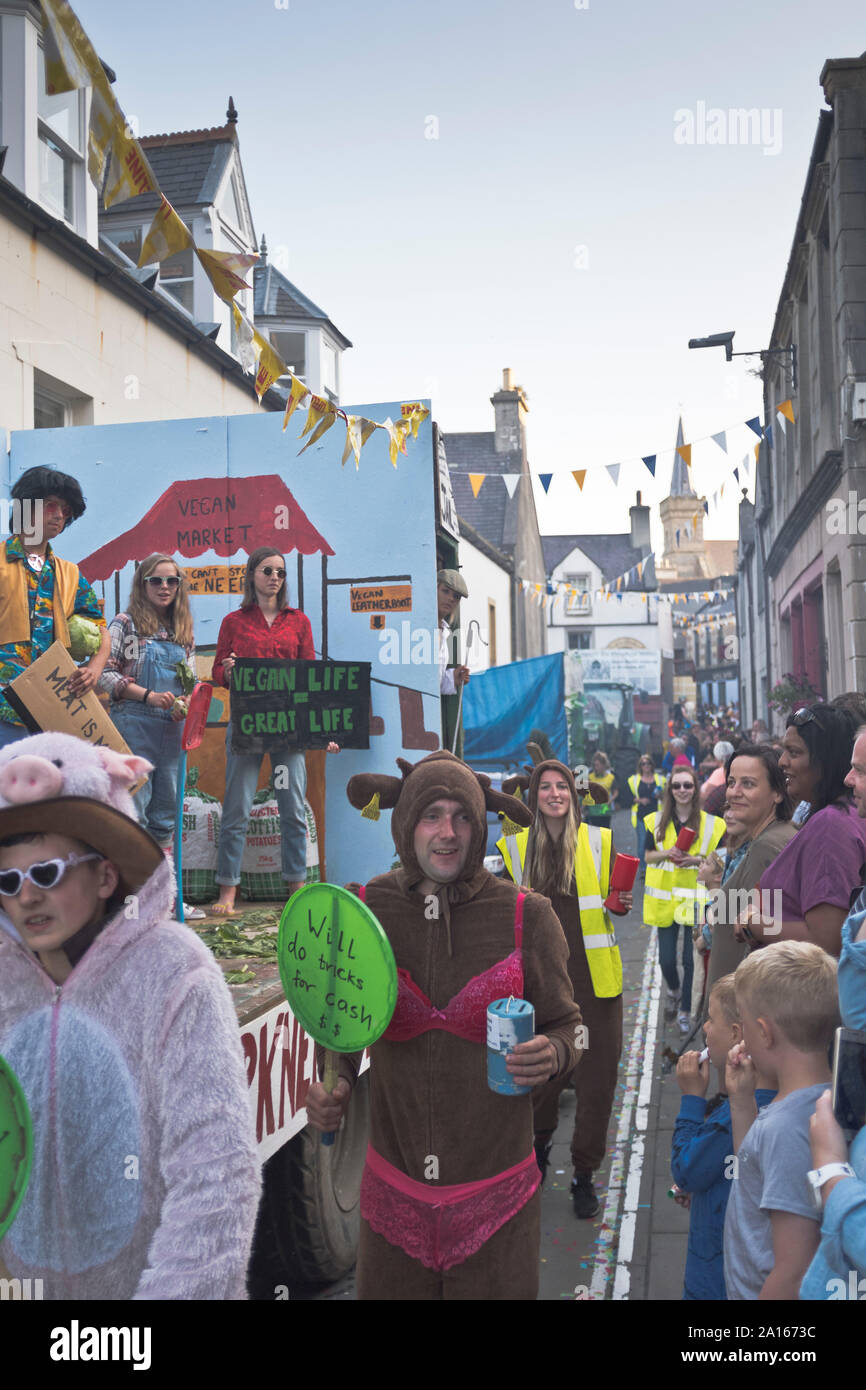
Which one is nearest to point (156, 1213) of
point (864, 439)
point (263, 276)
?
point (864, 439)

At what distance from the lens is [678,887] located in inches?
305

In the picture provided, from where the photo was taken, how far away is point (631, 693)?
30.5 meters

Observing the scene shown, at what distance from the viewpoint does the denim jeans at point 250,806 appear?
216 inches

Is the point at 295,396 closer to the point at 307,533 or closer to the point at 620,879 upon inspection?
the point at 307,533

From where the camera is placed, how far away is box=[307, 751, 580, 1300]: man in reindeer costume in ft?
8.69

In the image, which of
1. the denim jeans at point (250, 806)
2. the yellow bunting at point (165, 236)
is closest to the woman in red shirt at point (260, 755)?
the denim jeans at point (250, 806)

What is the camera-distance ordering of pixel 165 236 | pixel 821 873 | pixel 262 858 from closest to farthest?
pixel 821 873
pixel 165 236
pixel 262 858

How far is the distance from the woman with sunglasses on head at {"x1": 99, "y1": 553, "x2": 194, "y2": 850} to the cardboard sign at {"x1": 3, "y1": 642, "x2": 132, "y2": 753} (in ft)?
2.56

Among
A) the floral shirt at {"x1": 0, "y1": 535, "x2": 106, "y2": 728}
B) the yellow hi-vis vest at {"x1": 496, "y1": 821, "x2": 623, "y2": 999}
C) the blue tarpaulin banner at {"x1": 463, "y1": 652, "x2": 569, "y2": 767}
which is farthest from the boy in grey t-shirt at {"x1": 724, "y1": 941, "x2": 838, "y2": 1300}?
the blue tarpaulin banner at {"x1": 463, "y1": 652, "x2": 569, "y2": 767}

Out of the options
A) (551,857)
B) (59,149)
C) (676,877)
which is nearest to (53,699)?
(551,857)

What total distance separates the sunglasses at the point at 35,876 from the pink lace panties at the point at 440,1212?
1.31m

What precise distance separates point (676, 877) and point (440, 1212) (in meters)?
5.41

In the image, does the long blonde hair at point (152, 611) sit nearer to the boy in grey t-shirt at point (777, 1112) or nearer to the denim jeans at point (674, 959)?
the boy in grey t-shirt at point (777, 1112)
